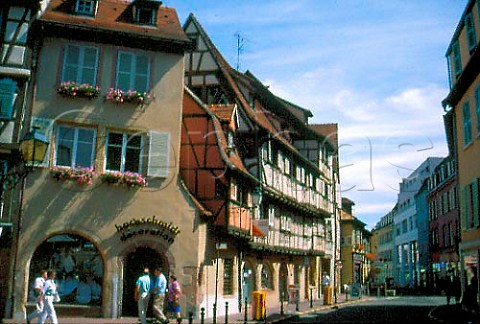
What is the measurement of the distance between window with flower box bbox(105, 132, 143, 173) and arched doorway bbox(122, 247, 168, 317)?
3.05 meters

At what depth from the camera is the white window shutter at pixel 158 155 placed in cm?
1997

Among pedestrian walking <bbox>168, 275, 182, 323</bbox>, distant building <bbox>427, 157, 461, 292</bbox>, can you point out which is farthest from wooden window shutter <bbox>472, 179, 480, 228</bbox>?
distant building <bbox>427, 157, 461, 292</bbox>

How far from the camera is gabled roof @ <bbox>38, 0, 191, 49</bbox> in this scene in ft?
63.9

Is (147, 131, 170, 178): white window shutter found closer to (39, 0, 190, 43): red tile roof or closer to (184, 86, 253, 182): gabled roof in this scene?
(184, 86, 253, 182): gabled roof

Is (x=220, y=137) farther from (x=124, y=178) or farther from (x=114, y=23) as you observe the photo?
(x=114, y=23)

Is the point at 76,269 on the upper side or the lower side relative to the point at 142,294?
upper

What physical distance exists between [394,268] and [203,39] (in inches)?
2506

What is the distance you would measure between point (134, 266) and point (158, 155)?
13.8 feet

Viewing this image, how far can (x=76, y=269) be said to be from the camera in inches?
773

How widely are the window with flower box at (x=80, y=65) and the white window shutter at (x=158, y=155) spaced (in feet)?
9.59

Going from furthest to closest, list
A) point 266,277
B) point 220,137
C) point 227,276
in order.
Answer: point 266,277
point 227,276
point 220,137

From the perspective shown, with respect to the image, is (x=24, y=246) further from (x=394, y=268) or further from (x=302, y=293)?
(x=394, y=268)

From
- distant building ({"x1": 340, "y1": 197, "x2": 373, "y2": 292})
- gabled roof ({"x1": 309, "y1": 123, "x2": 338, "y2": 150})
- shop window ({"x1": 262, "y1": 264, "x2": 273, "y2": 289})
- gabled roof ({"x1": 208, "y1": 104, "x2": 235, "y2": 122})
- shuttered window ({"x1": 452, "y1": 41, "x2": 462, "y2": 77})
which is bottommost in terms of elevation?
shop window ({"x1": 262, "y1": 264, "x2": 273, "y2": 289})

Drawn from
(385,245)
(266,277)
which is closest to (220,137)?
(266,277)
